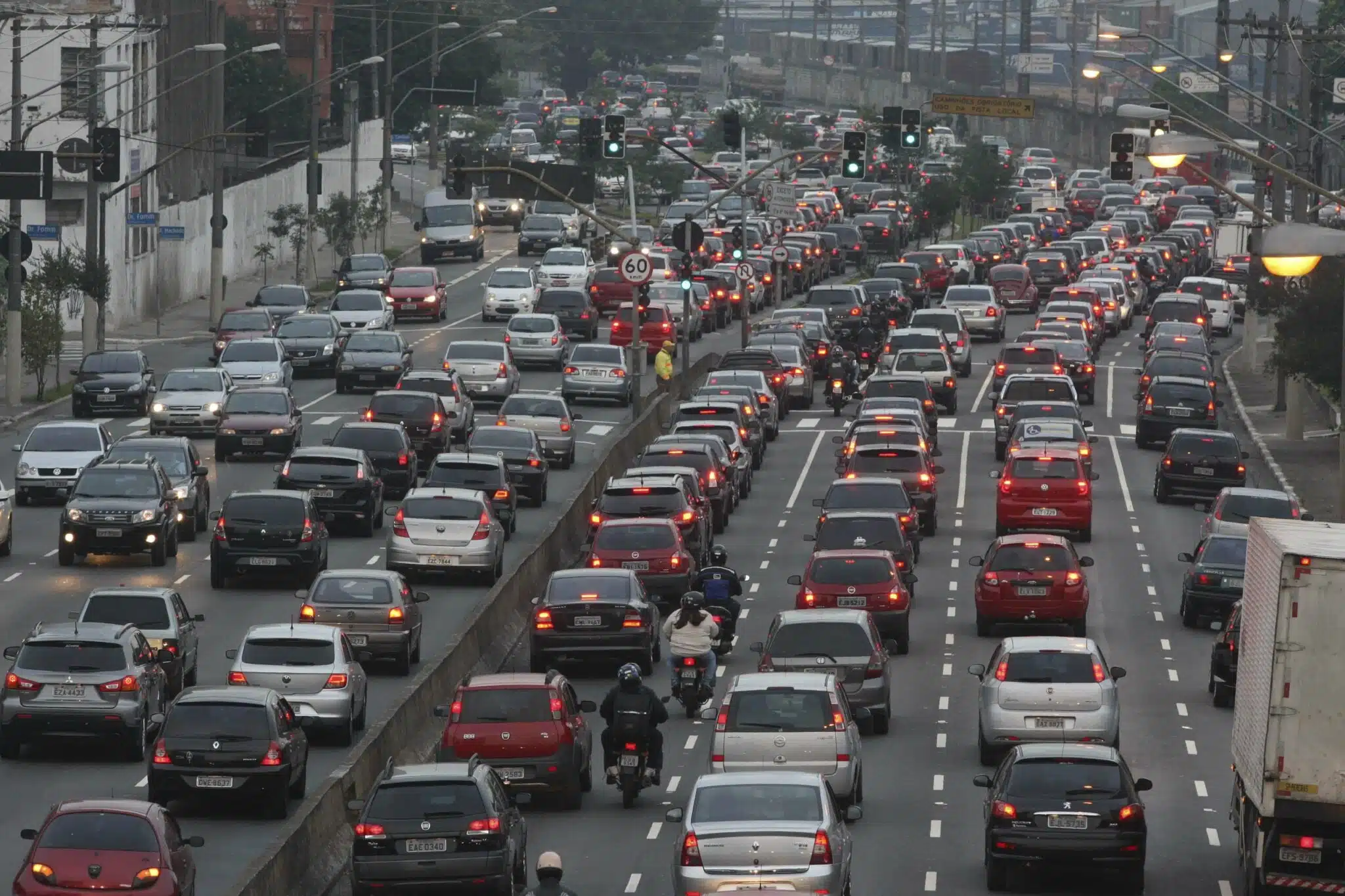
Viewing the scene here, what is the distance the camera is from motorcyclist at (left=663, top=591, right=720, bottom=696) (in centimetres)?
3325

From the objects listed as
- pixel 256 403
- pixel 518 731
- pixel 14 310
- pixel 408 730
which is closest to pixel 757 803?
pixel 518 731

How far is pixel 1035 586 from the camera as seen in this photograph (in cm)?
3831

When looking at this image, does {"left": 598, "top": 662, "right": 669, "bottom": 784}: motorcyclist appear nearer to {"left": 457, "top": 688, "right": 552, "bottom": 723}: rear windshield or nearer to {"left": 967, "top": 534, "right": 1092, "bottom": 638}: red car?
{"left": 457, "top": 688, "right": 552, "bottom": 723}: rear windshield

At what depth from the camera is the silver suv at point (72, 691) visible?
29.3 m

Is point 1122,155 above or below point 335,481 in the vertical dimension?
above

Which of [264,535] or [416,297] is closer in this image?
[264,535]

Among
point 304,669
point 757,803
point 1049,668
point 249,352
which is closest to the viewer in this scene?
point 757,803

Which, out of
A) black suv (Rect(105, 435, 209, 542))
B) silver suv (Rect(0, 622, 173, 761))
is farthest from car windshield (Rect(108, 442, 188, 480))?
silver suv (Rect(0, 622, 173, 761))

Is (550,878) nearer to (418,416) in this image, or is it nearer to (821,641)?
(821,641)

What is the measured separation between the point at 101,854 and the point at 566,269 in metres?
64.5

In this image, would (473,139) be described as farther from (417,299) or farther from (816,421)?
(816,421)

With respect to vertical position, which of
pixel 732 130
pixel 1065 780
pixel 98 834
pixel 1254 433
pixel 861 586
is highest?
pixel 732 130

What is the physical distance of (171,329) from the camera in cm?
8106

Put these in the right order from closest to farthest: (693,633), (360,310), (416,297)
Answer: (693,633), (360,310), (416,297)
